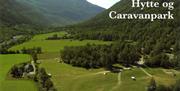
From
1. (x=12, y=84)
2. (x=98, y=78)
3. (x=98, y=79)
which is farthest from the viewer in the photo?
(x=98, y=78)

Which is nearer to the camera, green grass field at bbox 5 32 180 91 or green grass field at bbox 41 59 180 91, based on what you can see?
green grass field at bbox 5 32 180 91

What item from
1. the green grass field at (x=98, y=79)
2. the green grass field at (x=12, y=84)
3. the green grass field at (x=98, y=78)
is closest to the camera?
the green grass field at (x=12, y=84)

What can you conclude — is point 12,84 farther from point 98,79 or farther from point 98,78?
point 98,78

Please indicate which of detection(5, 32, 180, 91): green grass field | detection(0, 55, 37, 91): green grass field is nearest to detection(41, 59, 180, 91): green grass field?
detection(5, 32, 180, 91): green grass field

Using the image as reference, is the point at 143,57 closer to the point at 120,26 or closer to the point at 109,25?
the point at 120,26

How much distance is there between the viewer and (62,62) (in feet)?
346

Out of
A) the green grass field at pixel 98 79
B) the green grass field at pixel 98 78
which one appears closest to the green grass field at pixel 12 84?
the green grass field at pixel 98 78

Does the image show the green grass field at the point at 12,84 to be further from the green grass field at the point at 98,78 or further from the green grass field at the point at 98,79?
the green grass field at the point at 98,79

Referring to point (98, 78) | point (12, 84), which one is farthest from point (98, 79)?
point (12, 84)

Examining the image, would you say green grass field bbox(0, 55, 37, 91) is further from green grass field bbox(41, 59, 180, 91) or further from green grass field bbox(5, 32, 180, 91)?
green grass field bbox(41, 59, 180, 91)

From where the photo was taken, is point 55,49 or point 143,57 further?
point 55,49

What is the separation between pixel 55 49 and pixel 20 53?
9.67m

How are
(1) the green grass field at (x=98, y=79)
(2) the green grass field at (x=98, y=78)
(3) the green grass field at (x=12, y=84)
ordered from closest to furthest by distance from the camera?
(3) the green grass field at (x=12, y=84), (2) the green grass field at (x=98, y=78), (1) the green grass field at (x=98, y=79)

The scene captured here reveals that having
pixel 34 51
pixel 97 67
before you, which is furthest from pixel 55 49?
pixel 97 67
